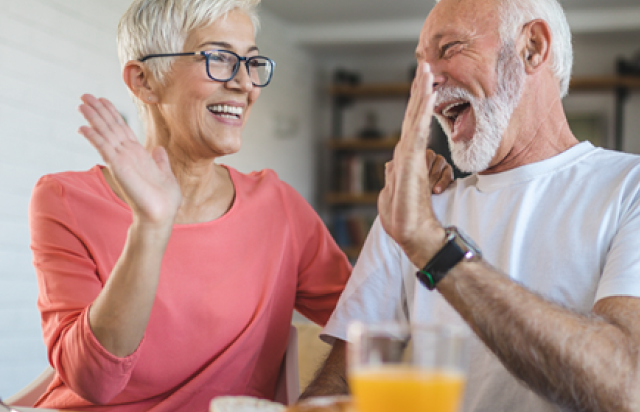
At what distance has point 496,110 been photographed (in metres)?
A: 1.37

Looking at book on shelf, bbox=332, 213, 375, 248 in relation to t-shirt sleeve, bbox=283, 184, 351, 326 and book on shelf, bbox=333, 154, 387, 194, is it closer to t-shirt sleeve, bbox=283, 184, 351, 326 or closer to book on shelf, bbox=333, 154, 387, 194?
book on shelf, bbox=333, 154, 387, 194

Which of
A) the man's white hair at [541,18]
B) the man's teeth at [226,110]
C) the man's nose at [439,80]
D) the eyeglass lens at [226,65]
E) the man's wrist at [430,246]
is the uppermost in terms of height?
the man's white hair at [541,18]

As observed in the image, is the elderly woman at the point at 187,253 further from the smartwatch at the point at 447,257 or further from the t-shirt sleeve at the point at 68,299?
the smartwatch at the point at 447,257

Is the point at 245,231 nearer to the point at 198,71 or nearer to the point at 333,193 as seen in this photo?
the point at 198,71

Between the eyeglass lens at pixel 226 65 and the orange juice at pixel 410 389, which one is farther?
the eyeglass lens at pixel 226 65

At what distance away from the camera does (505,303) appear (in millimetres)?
923

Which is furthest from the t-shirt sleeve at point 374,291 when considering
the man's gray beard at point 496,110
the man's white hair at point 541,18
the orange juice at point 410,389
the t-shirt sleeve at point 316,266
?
the orange juice at point 410,389

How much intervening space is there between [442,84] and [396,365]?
1.06 meters

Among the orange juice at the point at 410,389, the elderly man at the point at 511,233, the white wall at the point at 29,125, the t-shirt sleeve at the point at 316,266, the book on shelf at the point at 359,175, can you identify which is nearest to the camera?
the orange juice at the point at 410,389

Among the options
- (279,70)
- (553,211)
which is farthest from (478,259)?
(279,70)

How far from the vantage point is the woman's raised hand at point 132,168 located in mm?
989

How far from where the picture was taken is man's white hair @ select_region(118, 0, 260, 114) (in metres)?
A: 1.44

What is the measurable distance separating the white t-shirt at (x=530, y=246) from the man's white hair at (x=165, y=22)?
63 centimetres

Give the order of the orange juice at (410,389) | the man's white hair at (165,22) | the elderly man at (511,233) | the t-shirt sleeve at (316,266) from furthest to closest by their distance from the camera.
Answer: the t-shirt sleeve at (316,266)
the man's white hair at (165,22)
the elderly man at (511,233)
the orange juice at (410,389)
